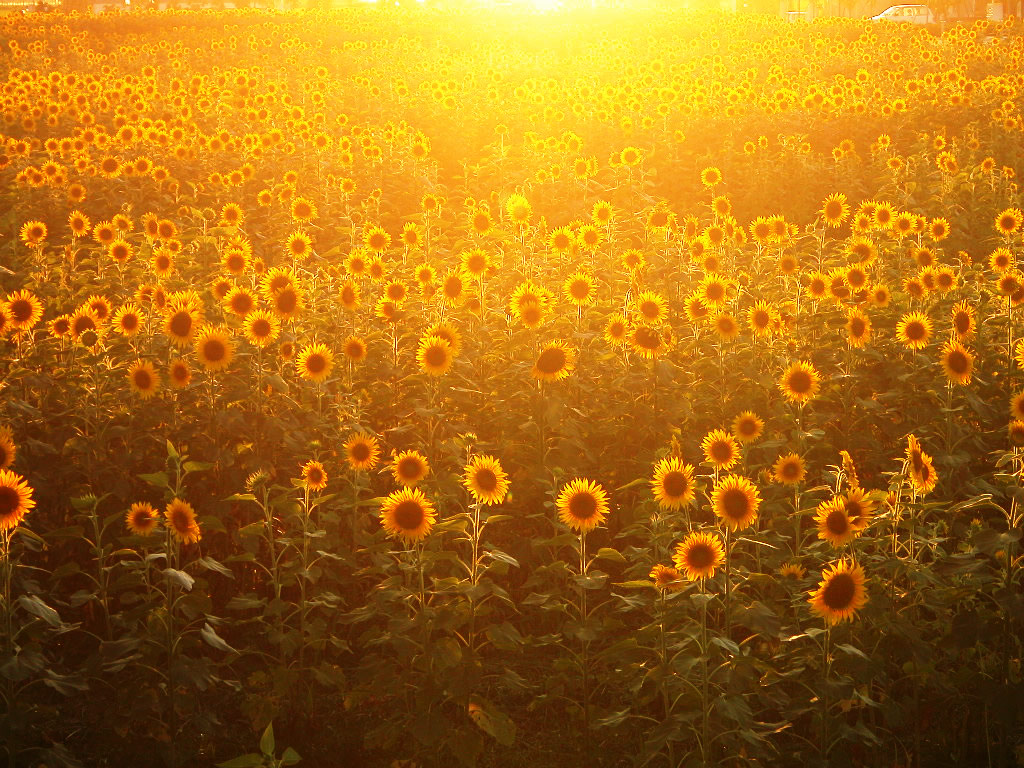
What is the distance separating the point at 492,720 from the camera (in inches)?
168

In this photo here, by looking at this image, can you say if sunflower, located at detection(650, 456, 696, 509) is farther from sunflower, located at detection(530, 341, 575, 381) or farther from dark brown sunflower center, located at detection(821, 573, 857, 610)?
sunflower, located at detection(530, 341, 575, 381)

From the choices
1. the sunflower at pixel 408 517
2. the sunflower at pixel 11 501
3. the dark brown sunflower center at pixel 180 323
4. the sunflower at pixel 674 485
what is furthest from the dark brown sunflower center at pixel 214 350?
the sunflower at pixel 674 485

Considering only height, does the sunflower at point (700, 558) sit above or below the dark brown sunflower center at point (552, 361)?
below

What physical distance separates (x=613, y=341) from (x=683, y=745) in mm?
2470

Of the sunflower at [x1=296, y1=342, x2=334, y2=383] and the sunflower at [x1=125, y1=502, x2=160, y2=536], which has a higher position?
the sunflower at [x1=296, y1=342, x2=334, y2=383]

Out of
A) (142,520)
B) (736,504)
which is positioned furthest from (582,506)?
(142,520)

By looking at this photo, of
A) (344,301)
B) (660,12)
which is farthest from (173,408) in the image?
(660,12)

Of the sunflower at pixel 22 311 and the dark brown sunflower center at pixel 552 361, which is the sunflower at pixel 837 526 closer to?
the dark brown sunflower center at pixel 552 361

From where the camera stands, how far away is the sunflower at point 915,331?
21.0 ft

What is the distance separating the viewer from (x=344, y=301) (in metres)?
6.50

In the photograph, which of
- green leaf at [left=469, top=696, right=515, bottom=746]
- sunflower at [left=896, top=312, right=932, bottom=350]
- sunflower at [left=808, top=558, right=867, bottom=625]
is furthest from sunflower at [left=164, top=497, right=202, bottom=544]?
sunflower at [left=896, top=312, right=932, bottom=350]

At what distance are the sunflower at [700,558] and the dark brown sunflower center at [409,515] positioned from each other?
1077 mm

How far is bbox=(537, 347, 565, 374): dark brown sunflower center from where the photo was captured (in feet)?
19.2

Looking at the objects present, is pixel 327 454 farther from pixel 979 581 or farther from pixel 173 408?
pixel 979 581
